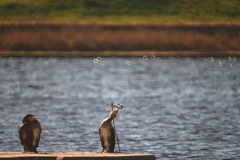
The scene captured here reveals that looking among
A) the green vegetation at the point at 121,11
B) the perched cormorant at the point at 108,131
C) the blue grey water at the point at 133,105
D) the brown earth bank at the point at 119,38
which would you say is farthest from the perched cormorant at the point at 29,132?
the green vegetation at the point at 121,11

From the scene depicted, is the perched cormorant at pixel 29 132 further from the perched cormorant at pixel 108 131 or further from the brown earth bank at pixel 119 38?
the brown earth bank at pixel 119 38

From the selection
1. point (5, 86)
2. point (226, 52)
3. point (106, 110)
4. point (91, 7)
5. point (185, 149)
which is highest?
point (91, 7)

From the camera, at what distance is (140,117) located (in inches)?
1545

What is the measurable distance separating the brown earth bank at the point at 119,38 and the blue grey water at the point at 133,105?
6.93 feet

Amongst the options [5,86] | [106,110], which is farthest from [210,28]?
[106,110]

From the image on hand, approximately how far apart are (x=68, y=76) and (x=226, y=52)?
78.8 feet

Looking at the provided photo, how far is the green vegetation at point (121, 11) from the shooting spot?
11025 centimetres

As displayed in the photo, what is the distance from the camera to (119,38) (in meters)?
85.9

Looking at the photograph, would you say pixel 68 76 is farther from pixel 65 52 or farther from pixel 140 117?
pixel 140 117

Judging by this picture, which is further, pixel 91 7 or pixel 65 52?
pixel 91 7

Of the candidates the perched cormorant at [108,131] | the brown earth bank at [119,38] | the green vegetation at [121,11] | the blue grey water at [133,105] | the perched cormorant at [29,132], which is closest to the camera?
the perched cormorant at [108,131]

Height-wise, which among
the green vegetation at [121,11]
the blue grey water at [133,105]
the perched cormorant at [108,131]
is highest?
the green vegetation at [121,11]

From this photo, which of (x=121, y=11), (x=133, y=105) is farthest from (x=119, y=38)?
(x=133, y=105)

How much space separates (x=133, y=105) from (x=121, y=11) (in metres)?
70.1
